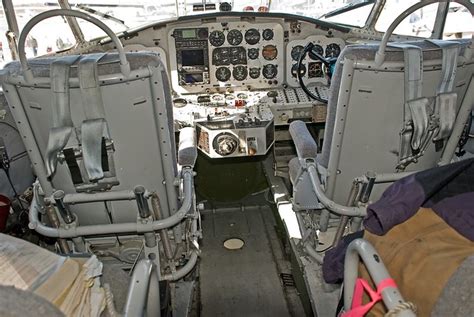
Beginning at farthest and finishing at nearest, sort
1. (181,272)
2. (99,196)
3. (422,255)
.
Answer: (181,272)
(99,196)
(422,255)

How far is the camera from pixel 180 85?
3396 mm

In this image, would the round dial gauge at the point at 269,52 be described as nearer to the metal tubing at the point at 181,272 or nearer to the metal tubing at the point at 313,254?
the metal tubing at the point at 313,254

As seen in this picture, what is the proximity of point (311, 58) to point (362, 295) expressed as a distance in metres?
2.65

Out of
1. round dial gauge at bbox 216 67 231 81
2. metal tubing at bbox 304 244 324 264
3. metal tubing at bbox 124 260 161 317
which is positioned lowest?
metal tubing at bbox 304 244 324 264

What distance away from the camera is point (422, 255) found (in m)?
0.85

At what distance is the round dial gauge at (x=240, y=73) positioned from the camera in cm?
342

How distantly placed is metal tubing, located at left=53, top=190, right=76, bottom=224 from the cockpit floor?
0.91 meters

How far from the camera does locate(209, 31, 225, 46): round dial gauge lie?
3312mm

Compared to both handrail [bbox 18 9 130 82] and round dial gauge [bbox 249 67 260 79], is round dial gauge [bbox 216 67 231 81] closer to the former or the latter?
round dial gauge [bbox 249 67 260 79]

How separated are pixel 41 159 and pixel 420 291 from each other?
56.5 inches

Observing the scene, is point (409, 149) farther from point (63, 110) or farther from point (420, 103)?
point (63, 110)

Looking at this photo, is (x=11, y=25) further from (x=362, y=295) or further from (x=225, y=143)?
(x=362, y=295)

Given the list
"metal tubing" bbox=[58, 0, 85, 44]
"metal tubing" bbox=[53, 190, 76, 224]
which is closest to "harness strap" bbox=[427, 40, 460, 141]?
"metal tubing" bbox=[53, 190, 76, 224]

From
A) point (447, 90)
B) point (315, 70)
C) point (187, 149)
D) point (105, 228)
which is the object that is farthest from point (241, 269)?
point (315, 70)
